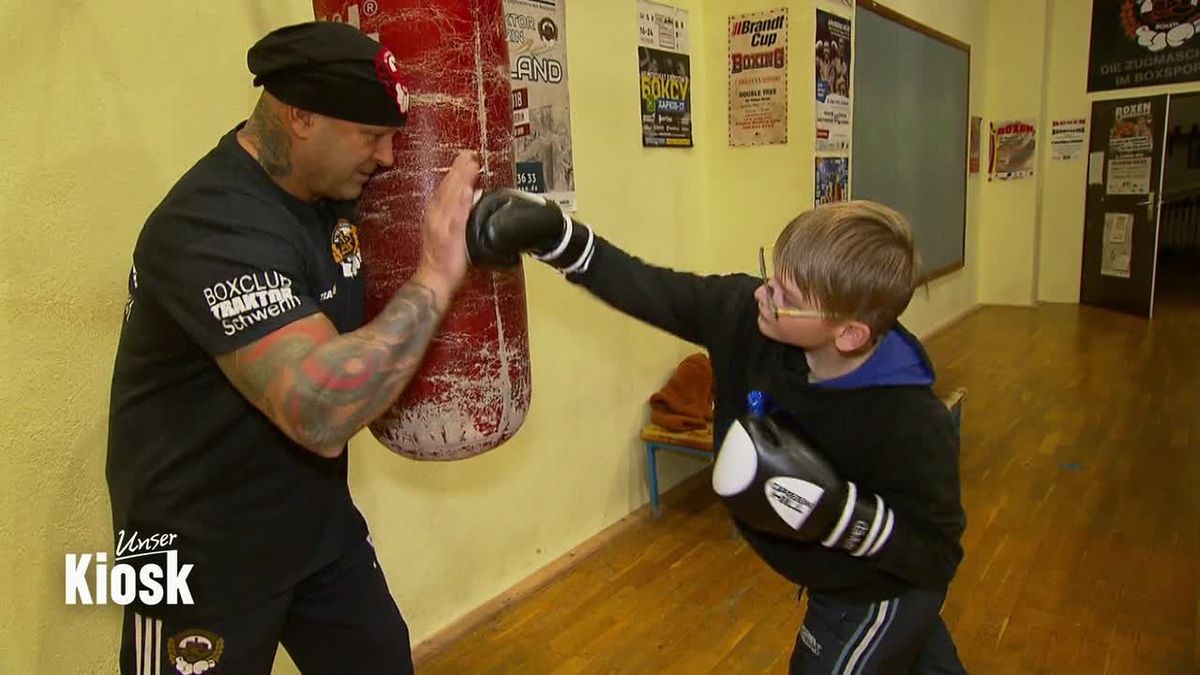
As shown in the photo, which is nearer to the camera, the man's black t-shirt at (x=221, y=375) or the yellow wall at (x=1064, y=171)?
the man's black t-shirt at (x=221, y=375)

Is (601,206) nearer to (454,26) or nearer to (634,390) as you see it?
(634,390)

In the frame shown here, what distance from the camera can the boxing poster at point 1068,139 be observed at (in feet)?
23.2

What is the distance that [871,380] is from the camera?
50.9 inches

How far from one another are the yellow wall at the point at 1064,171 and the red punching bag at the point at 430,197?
7196 millimetres

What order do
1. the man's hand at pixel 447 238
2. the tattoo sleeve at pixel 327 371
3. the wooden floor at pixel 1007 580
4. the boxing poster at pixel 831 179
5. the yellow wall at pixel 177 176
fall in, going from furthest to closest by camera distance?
the boxing poster at pixel 831 179 < the wooden floor at pixel 1007 580 < the yellow wall at pixel 177 176 < the man's hand at pixel 447 238 < the tattoo sleeve at pixel 327 371

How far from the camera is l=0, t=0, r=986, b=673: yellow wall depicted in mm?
1447

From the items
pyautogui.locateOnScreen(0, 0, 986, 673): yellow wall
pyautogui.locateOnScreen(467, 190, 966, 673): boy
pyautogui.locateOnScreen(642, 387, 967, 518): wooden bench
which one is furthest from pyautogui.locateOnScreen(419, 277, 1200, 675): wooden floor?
pyautogui.locateOnScreen(467, 190, 966, 673): boy

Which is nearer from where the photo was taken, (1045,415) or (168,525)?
(168,525)

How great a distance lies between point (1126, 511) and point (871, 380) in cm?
238

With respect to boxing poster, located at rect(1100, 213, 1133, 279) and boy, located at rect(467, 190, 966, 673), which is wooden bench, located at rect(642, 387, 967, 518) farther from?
boxing poster, located at rect(1100, 213, 1133, 279)

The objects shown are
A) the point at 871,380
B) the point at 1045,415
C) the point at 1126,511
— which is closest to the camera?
the point at 871,380

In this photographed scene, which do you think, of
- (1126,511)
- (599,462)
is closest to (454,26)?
(599,462)

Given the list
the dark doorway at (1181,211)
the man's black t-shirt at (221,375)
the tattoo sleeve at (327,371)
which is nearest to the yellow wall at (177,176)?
the man's black t-shirt at (221,375)

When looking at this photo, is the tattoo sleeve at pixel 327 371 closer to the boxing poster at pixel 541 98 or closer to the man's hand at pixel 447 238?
the man's hand at pixel 447 238
